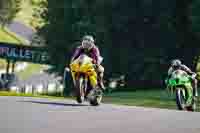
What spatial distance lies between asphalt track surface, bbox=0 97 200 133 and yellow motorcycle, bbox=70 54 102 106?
219 cm

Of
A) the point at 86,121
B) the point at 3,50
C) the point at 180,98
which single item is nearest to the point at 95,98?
the point at 180,98

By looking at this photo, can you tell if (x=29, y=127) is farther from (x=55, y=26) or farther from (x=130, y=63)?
(x=55, y=26)

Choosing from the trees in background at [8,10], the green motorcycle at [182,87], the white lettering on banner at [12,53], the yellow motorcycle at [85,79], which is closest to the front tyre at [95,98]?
the yellow motorcycle at [85,79]

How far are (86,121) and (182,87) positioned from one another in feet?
21.6

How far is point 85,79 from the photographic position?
51.4ft

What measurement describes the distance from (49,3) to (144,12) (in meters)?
10.2

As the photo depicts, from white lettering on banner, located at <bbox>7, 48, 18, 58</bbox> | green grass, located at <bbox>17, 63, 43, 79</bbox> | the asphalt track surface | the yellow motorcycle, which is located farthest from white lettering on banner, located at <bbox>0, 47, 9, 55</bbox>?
green grass, located at <bbox>17, 63, 43, 79</bbox>

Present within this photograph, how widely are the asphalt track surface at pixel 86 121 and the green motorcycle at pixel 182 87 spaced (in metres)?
3.69

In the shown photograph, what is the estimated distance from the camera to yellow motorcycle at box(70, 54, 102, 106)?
15.4m

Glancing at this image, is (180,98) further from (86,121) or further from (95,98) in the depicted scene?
(86,121)

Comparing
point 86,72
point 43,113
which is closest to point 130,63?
point 86,72

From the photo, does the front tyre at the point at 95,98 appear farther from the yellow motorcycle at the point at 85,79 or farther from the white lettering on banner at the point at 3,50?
the white lettering on banner at the point at 3,50

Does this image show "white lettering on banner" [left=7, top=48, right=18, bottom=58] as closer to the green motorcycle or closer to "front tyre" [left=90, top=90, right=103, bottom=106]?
the green motorcycle

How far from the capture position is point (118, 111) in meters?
13.3
